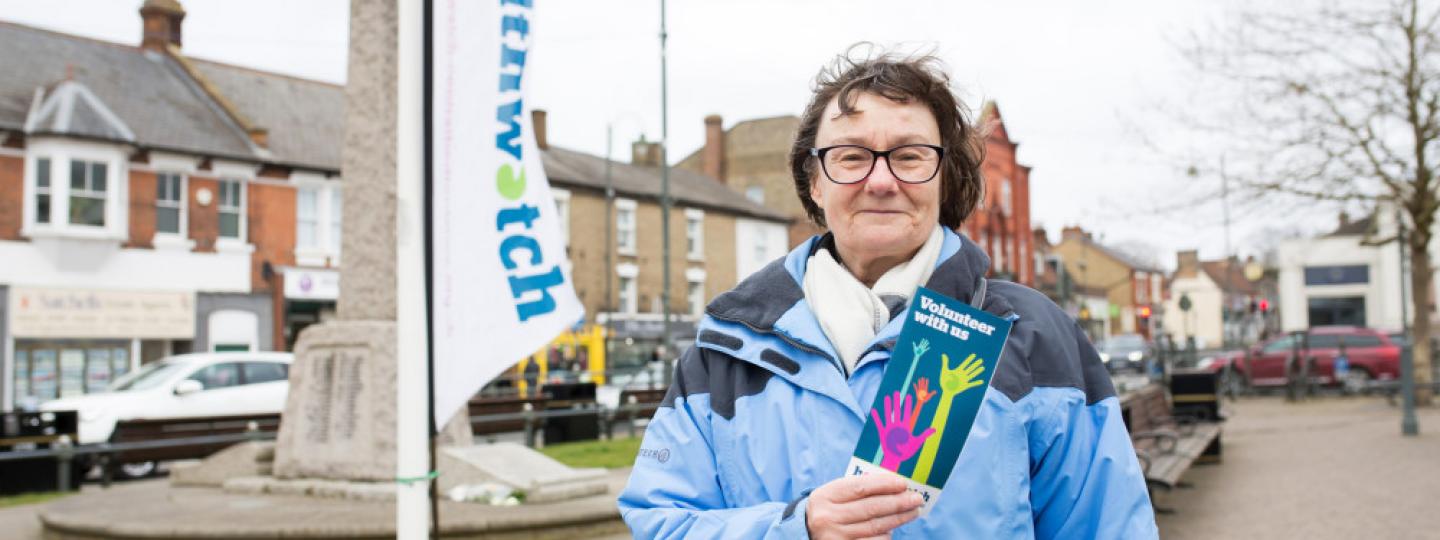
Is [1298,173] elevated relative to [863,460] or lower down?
elevated

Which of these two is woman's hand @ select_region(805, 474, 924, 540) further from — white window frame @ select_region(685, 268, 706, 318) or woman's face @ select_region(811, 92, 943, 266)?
white window frame @ select_region(685, 268, 706, 318)

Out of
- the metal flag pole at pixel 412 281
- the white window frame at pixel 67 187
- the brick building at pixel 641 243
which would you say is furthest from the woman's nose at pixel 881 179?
the brick building at pixel 641 243

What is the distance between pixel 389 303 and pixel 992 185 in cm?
4904

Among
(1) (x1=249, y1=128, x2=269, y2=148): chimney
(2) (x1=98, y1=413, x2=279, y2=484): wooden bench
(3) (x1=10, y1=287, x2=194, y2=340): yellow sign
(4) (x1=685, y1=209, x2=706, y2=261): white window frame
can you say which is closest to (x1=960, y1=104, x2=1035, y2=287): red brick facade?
(4) (x1=685, y1=209, x2=706, y2=261): white window frame

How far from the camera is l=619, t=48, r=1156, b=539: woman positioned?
1927 mm

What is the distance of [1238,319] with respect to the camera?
272 feet

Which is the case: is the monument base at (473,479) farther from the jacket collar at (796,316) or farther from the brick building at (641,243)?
the brick building at (641,243)

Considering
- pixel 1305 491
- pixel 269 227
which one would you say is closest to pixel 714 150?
pixel 269 227

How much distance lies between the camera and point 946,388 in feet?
5.68

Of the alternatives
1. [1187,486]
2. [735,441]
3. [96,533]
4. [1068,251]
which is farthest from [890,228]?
[1068,251]

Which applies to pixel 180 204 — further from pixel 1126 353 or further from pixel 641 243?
pixel 1126 353

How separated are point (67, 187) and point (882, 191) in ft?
86.6

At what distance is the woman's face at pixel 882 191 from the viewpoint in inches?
83.0

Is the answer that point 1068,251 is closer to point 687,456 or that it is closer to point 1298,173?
point 1298,173
